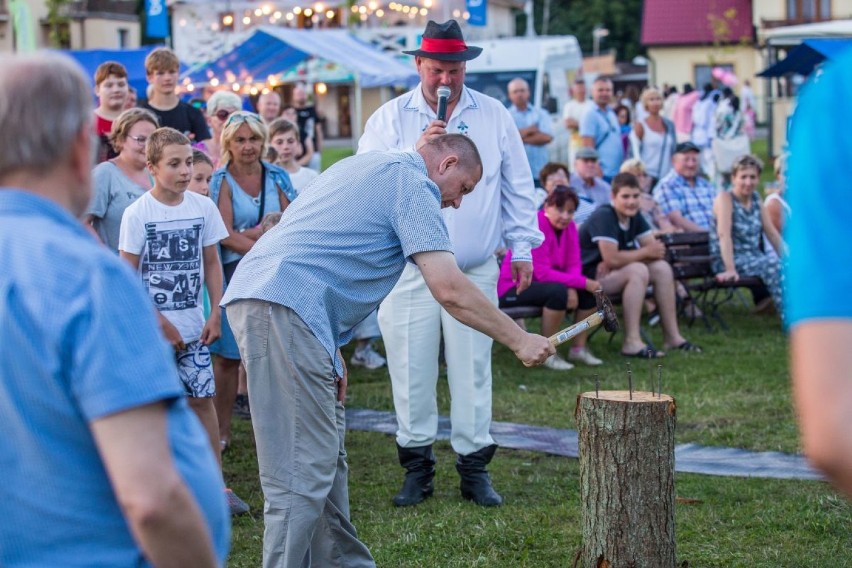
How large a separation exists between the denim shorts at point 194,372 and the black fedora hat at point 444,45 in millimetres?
1827

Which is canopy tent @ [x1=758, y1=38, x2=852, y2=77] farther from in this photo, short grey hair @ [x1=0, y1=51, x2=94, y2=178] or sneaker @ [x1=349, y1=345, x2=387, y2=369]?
short grey hair @ [x1=0, y1=51, x2=94, y2=178]

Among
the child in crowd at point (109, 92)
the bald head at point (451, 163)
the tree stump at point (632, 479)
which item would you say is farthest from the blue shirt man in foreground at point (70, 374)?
the child in crowd at point (109, 92)

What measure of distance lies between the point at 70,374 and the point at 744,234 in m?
10.5

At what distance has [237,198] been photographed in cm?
724

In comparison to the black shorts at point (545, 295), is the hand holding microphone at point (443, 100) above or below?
above

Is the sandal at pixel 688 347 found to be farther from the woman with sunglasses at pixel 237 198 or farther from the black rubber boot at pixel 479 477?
the black rubber boot at pixel 479 477

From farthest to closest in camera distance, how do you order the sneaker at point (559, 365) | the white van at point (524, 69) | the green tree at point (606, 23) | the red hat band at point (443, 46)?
the green tree at point (606, 23)
the white van at point (524, 69)
the sneaker at point (559, 365)
the red hat band at point (443, 46)

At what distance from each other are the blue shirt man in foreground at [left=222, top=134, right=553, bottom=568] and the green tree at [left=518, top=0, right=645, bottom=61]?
6690 centimetres

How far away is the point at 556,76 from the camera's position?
24422 millimetres

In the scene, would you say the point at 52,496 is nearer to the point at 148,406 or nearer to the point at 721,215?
the point at 148,406

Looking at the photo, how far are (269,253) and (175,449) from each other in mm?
2217

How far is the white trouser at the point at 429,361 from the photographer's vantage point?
602cm

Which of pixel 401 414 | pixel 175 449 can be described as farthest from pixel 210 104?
pixel 175 449

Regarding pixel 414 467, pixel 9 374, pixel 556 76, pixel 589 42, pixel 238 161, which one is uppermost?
pixel 589 42
